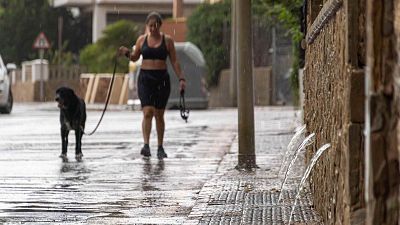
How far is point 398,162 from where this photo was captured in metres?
3.87

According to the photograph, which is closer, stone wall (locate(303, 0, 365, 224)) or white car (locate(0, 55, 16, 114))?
stone wall (locate(303, 0, 365, 224))

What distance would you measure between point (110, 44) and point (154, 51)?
116 feet

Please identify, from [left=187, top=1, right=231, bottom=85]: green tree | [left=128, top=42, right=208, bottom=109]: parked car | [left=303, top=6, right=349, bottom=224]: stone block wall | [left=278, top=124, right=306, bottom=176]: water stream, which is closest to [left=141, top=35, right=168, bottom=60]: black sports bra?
[left=278, top=124, right=306, bottom=176]: water stream

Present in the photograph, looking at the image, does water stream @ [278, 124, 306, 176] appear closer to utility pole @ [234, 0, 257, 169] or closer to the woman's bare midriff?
utility pole @ [234, 0, 257, 169]

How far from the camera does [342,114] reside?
514cm

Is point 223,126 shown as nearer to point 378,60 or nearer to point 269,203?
point 269,203

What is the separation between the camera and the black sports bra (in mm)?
13188

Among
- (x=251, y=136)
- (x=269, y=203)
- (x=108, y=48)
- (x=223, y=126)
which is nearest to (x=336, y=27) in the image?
(x=269, y=203)

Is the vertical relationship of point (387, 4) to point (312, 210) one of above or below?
above

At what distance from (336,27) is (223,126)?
51.7 ft

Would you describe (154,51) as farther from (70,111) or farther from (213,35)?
(213,35)

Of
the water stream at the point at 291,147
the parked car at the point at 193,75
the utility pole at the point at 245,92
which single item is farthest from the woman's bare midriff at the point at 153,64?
the parked car at the point at 193,75

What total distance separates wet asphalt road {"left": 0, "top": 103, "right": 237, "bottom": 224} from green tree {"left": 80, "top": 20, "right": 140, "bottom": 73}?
94.4 feet

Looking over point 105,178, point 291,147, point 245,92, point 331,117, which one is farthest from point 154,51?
point 331,117
